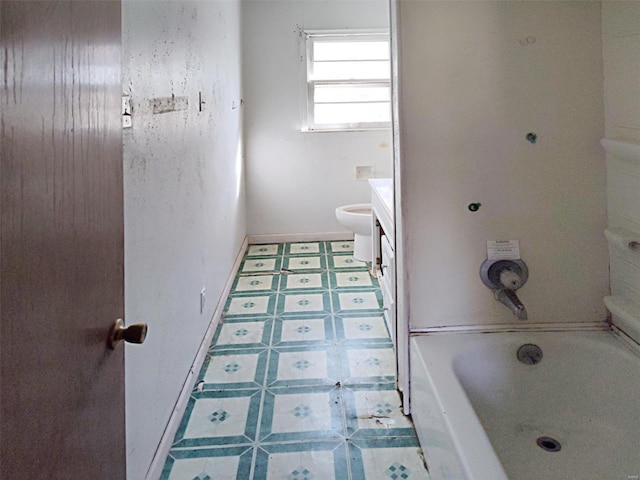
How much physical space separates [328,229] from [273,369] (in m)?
2.45

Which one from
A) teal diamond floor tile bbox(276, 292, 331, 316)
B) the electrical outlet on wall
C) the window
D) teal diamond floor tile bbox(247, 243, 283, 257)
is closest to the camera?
teal diamond floor tile bbox(276, 292, 331, 316)

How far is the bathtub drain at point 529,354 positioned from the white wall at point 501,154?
5.0 inches

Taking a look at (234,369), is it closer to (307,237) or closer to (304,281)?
(304,281)

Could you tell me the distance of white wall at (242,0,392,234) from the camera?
4.30m

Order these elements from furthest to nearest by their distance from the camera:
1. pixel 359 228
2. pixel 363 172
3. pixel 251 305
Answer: pixel 363 172, pixel 359 228, pixel 251 305

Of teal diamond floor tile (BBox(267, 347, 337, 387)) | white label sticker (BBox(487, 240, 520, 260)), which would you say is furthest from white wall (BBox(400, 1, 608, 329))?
teal diamond floor tile (BBox(267, 347, 337, 387))

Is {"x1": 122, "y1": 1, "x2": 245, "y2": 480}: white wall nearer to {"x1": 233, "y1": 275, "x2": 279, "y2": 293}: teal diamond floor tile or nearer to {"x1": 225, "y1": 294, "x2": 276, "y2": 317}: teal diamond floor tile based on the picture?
{"x1": 225, "y1": 294, "x2": 276, "y2": 317}: teal diamond floor tile

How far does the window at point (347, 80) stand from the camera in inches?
173

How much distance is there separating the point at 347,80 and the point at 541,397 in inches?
134

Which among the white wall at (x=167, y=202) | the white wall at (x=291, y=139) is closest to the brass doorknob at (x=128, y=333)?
the white wall at (x=167, y=202)

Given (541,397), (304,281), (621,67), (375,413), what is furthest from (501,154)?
(304,281)

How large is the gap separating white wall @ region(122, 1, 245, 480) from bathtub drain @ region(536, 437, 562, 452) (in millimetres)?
1240

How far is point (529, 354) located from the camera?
1727mm

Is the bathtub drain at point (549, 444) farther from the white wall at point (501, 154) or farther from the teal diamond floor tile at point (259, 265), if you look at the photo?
the teal diamond floor tile at point (259, 265)
